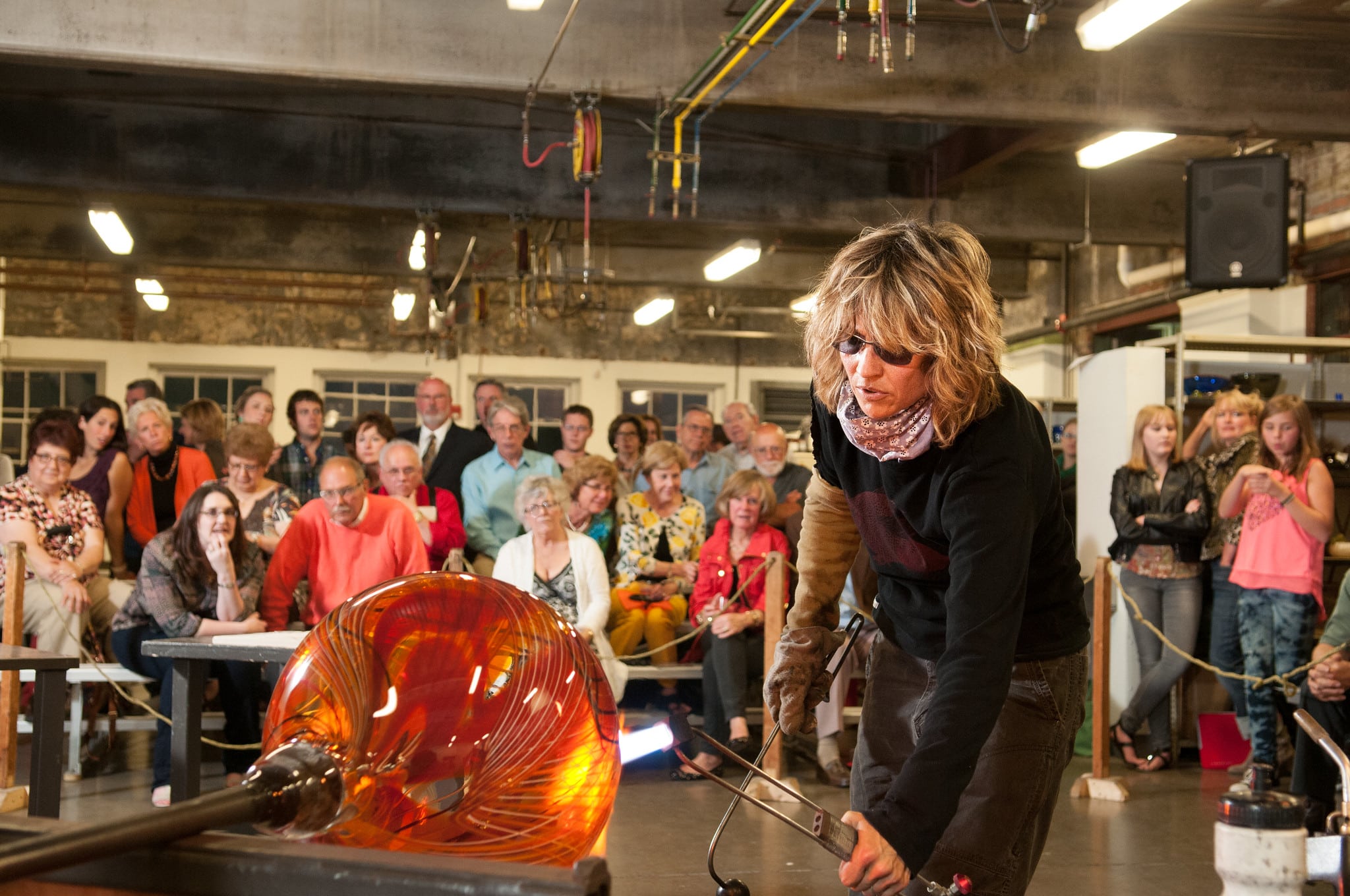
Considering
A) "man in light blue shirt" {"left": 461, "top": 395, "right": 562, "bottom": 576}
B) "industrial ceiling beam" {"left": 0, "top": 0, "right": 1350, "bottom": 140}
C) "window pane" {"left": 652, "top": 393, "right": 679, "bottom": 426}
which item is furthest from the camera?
"window pane" {"left": 652, "top": 393, "right": 679, "bottom": 426}

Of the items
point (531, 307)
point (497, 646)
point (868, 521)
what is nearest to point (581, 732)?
point (497, 646)

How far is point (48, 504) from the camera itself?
575cm

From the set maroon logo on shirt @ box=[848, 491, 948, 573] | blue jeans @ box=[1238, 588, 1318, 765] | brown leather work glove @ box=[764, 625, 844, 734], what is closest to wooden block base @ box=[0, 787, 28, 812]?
brown leather work glove @ box=[764, 625, 844, 734]

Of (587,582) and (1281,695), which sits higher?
(587,582)

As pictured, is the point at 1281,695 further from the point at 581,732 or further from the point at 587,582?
the point at 581,732

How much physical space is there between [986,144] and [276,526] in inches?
205

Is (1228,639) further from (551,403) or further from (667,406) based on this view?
(551,403)

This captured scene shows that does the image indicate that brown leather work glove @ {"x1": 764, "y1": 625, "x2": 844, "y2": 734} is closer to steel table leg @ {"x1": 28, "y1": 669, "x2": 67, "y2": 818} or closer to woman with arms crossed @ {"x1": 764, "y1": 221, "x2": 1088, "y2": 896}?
woman with arms crossed @ {"x1": 764, "y1": 221, "x2": 1088, "y2": 896}

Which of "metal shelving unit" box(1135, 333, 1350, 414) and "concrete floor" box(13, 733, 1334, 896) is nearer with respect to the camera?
"concrete floor" box(13, 733, 1334, 896)

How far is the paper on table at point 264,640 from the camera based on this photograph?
3.56m

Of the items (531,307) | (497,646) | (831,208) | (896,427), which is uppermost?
(831,208)

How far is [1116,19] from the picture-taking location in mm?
5758

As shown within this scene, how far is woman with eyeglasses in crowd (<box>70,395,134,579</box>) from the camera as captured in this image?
6352 millimetres

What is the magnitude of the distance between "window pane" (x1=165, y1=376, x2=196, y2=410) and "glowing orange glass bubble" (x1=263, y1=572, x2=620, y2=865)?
1387cm
